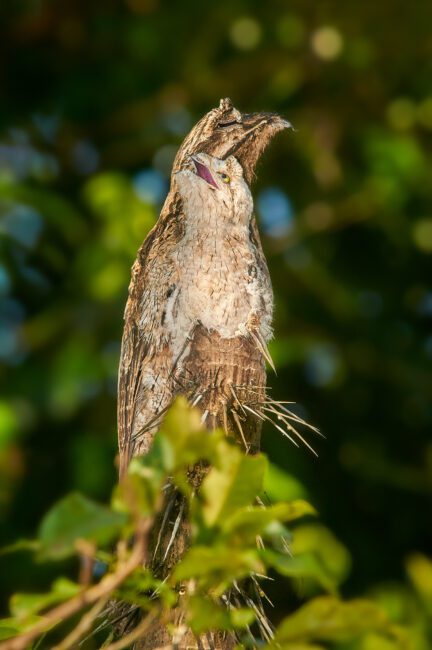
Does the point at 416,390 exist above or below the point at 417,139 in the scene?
below

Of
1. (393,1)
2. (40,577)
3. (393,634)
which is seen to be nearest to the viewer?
(393,634)

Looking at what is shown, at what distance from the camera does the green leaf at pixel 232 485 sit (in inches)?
41.1

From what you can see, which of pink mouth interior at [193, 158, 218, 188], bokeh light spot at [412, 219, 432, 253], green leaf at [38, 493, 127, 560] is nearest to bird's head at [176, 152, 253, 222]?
pink mouth interior at [193, 158, 218, 188]

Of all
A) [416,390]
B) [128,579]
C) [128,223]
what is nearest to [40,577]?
[128,223]

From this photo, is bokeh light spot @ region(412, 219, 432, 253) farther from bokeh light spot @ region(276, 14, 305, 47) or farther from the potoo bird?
the potoo bird

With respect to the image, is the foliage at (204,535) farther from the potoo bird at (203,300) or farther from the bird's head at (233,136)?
the bird's head at (233,136)

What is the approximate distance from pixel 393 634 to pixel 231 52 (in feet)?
15.4

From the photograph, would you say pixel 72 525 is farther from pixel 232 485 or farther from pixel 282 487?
pixel 282 487

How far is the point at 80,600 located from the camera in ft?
3.15

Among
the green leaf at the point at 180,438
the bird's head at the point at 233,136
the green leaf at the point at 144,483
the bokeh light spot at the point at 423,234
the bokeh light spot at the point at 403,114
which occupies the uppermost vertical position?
the bokeh light spot at the point at 403,114

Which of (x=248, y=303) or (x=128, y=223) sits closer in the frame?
(x=248, y=303)

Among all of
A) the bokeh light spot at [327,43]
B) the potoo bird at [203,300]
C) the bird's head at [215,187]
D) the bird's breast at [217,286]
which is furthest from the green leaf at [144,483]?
the bokeh light spot at [327,43]

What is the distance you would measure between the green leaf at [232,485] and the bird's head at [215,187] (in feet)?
2.75

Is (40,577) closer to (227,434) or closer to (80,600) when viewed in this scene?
(227,434)
